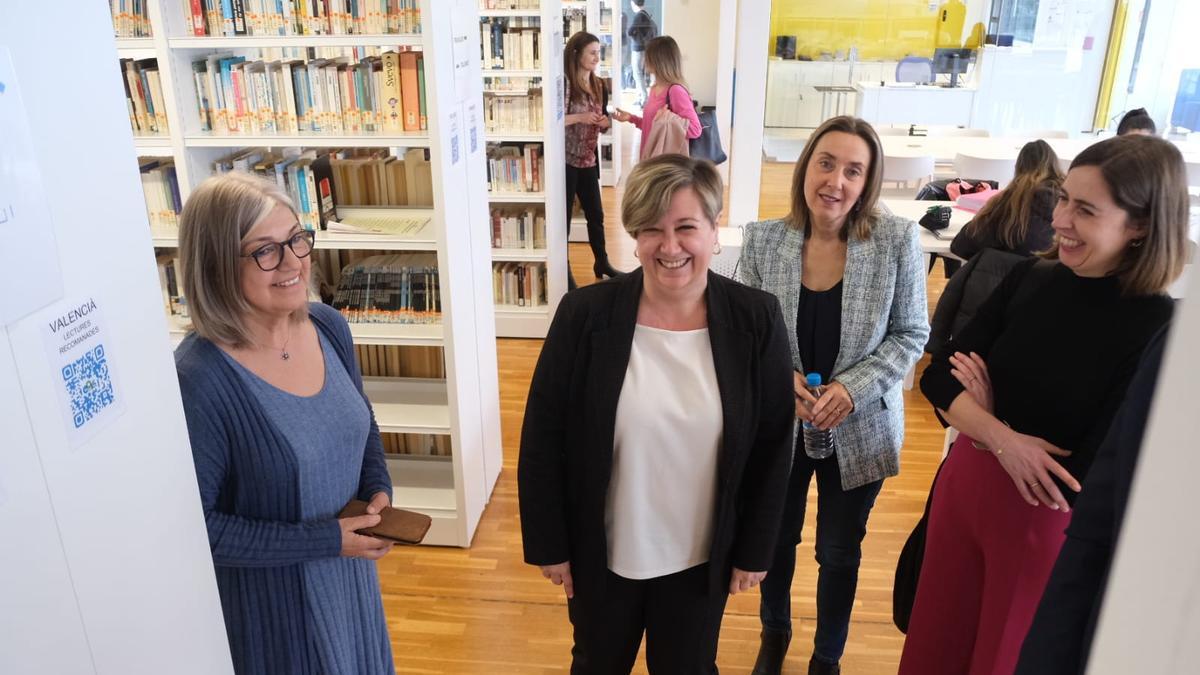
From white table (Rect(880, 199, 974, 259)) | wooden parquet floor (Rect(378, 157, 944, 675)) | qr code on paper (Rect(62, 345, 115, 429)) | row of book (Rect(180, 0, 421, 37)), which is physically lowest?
wooden parquet floor (Rect(378, 157, 944, 675))

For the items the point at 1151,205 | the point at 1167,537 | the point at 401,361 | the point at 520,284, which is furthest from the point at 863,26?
the point at 1167,537

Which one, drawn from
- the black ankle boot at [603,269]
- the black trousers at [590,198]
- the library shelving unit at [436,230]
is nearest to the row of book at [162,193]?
the library shelving unit at [436,230]

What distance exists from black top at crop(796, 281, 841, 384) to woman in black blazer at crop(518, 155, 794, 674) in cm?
45

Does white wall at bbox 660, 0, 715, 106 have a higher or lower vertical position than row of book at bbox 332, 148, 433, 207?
higher

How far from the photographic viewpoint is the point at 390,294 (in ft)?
11.9

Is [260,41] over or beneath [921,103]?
over

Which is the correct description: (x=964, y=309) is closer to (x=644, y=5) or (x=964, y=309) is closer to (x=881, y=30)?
(x=881, y=30)

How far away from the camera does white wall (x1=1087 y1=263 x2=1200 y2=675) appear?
1.20 ft

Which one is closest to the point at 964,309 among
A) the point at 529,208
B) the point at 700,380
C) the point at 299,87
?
the point at 700,380

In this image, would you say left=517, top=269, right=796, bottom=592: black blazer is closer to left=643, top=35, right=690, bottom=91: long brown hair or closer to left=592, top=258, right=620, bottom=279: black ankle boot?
left=643, top=35, right=690, bottom=91: long brown hair

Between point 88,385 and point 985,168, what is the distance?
263 inches

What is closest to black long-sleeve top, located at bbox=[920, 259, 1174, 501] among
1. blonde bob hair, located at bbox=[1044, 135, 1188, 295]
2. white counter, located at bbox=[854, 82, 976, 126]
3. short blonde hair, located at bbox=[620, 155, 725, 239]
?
blonde bob hair, located at bbox=[1044, 135, 1188, 295]

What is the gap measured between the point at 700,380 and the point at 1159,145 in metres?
1.13

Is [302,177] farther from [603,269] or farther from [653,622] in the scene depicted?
[603,269]
